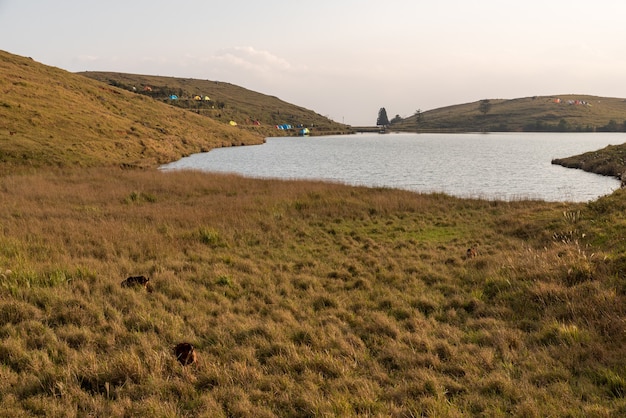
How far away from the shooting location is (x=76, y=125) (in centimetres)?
5403

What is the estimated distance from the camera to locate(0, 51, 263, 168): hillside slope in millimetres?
41062

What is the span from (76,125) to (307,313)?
58.4 metres

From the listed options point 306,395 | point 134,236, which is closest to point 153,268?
point 134,236

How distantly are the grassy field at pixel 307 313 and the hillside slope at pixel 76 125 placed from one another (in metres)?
24.6

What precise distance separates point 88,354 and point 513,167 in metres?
60.7

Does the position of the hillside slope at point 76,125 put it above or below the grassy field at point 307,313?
above

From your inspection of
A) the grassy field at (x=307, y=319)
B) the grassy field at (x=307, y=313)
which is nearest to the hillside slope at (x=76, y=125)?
the grassy field at (x=307, y=313)

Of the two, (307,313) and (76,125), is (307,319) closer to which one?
(307,313)

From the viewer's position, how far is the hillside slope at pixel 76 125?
41.1 metres

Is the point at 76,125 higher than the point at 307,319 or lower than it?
higher

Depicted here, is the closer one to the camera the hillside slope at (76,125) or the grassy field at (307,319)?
the grassy field at (307,319)

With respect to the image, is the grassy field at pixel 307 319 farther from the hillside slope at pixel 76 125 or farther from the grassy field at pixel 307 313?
the hillside slope at pixel 76 125

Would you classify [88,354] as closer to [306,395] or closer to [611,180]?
[306,395]

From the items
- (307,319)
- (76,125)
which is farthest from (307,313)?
(76,125)
